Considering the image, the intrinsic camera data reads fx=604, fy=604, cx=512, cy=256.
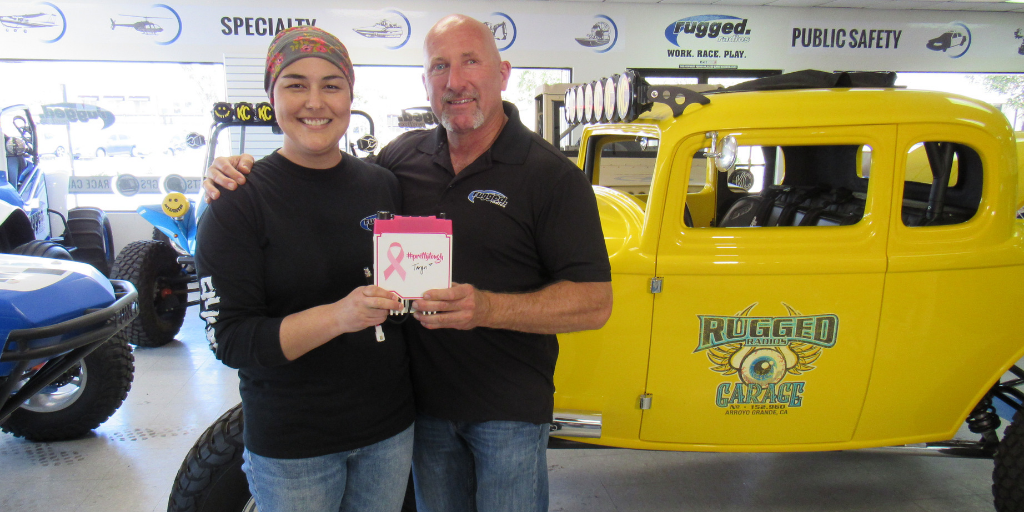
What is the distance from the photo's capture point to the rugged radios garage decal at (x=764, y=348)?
6.76 ft

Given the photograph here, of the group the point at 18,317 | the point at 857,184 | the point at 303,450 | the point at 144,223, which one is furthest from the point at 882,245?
the point at 144,223

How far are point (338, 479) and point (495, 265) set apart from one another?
566 millimetres

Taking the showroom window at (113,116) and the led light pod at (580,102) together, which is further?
the showroom window at (113,116)

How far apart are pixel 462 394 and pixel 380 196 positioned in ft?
1.61

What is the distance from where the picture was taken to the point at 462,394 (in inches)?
55.2

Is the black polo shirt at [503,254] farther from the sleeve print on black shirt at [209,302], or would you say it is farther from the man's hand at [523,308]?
the sleeve print on black shirt at [209,302]

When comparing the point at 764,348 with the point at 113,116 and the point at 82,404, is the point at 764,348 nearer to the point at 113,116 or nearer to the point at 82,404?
the point at 82,404

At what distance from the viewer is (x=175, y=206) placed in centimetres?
474

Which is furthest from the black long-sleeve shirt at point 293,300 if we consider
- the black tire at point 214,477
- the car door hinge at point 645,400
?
the car door hinge at point 645,400

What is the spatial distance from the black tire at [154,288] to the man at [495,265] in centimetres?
377

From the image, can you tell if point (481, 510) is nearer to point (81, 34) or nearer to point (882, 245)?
point (882, 245)

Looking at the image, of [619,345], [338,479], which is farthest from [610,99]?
[338,479]

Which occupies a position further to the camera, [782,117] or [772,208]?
[772,208]

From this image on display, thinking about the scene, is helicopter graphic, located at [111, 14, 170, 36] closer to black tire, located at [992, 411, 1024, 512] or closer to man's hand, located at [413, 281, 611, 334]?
man's hand, located at [413, 281, 611, 334]
